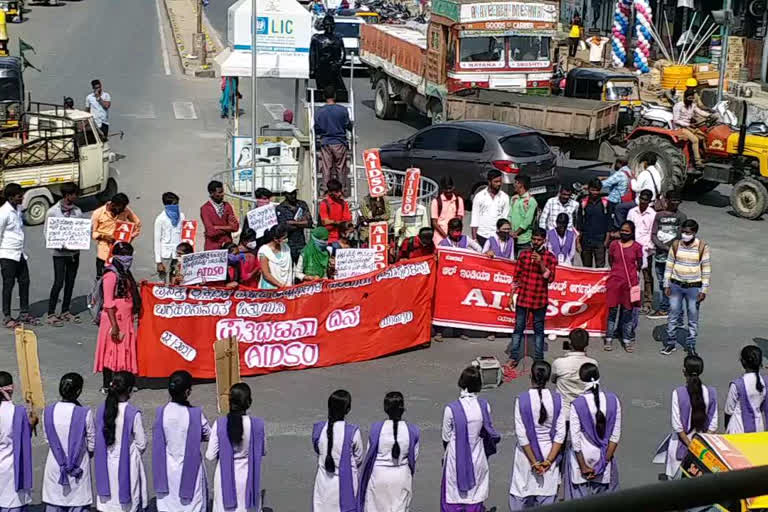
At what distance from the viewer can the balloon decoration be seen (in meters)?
36.8

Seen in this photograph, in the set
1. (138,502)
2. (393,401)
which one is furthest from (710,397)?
(138,502)

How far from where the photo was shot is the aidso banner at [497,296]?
41.8ft

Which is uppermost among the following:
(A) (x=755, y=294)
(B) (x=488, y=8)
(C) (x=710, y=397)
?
(B) (x=488, y=8)

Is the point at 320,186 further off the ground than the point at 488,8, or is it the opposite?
the point at 488,8

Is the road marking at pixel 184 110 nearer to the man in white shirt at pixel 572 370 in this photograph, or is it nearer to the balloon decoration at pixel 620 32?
the balloon decoration at pixel 620 32

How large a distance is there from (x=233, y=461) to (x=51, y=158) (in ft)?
38.3

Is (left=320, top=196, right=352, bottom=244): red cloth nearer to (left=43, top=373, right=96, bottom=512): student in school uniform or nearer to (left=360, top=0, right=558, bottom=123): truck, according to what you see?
(left=43, top=373, right=96, bottom=512): student in school uniform

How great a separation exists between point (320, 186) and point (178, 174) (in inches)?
249

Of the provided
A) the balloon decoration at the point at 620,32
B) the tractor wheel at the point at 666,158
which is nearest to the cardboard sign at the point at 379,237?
the tractor wheel at the point at 666,158

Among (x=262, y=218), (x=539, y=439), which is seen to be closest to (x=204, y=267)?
(x=262, y=218)

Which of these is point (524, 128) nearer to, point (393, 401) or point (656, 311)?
point (656, 311)

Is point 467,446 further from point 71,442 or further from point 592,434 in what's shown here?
point 71,442

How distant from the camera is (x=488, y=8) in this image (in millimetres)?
23297

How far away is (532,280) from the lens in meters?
11.7
